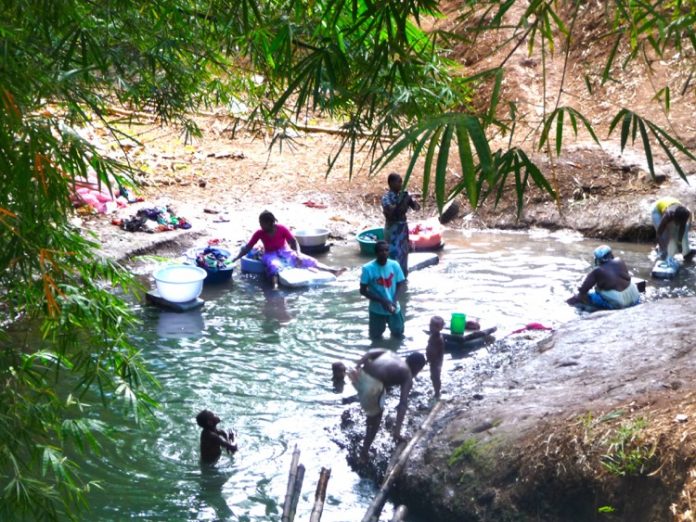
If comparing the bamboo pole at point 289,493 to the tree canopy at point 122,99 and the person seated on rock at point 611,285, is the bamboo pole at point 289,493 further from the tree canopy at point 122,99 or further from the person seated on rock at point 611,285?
the person seated on rock at point 611,285

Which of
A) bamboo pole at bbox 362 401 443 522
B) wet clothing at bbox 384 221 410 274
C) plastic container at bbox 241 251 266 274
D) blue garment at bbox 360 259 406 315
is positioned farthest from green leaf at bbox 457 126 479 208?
plastic container at bbox 241 251 266 274

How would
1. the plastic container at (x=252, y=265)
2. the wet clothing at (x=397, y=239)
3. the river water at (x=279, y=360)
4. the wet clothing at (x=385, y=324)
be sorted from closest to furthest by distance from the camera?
the river water at (x=279, y=360) → the wet clothing at (x=385, y=324) → the wet clothing at (x=397, y=239) → the plastic container at (x=252, y=265)

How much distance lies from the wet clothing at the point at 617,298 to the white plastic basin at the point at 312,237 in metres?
4.75

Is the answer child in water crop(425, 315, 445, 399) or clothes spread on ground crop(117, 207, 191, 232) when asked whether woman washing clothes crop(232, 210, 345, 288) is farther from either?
child in water crop(425, 315, 445, 399)

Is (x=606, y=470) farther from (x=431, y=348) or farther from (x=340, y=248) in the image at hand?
(x=340, y=248)

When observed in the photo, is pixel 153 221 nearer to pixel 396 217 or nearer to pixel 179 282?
pixel 179 282

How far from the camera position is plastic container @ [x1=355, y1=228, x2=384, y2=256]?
43.2 ft

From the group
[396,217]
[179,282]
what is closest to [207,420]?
[179,282]

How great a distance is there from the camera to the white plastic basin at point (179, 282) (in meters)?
10.5

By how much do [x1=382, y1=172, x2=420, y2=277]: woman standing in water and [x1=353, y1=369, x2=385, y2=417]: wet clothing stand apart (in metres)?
4.00

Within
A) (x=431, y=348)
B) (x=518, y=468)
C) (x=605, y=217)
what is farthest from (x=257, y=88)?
(x=605, y=217)

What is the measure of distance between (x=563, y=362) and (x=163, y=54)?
4175mm

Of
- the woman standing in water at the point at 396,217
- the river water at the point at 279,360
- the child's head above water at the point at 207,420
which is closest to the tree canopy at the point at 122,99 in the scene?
the river water at the point at 279,360

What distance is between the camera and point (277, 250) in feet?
39.2
